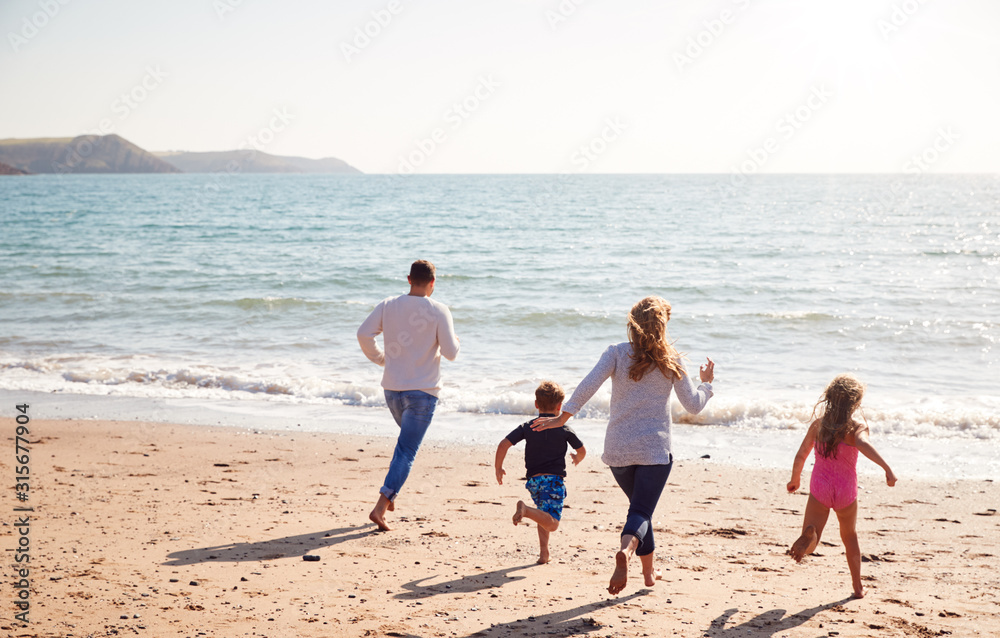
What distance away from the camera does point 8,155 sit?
474 ft

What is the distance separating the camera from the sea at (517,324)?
848 cm

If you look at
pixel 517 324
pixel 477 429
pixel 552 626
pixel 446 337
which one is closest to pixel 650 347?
pixel 552 626

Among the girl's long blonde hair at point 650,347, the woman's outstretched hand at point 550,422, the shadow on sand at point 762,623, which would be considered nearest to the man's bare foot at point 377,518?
the woman's outstretched hand at point 550,422

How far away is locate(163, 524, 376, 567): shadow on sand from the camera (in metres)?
4.20

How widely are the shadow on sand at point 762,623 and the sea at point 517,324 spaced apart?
1.39 meters

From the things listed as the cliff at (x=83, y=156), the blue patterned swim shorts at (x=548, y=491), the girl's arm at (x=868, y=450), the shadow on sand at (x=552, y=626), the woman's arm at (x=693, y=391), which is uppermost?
the cliff at (x=83, y=156)

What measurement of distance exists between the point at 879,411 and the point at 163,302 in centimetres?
1451

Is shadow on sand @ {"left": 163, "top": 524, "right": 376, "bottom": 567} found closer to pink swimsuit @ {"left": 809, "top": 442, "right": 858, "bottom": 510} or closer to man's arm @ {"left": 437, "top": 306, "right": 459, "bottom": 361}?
man's arm @ {"left": 437, "top": 306, "right": 459, "bottom": 361}

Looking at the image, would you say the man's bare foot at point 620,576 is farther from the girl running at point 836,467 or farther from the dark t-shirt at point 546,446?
the girl running at point 836,467

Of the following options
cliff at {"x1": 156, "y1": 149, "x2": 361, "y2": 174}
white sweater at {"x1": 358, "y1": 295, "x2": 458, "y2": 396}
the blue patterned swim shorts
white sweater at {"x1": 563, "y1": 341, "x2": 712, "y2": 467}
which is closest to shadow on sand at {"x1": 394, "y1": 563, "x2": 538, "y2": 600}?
the blue patterned swim shorts

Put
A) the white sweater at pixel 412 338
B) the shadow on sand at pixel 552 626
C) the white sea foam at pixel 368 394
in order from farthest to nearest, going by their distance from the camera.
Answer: the white sea foam at pixel 368 394 → the white sweater at pixel 412 338 → the shadow on sand at pixel 552 626

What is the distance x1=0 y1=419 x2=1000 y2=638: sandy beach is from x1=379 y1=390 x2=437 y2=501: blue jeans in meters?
0.33

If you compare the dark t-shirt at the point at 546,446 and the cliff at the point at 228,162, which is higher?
the cliff at the point at 228,162

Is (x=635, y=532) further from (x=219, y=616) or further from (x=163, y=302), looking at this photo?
(x=163, y=302)
